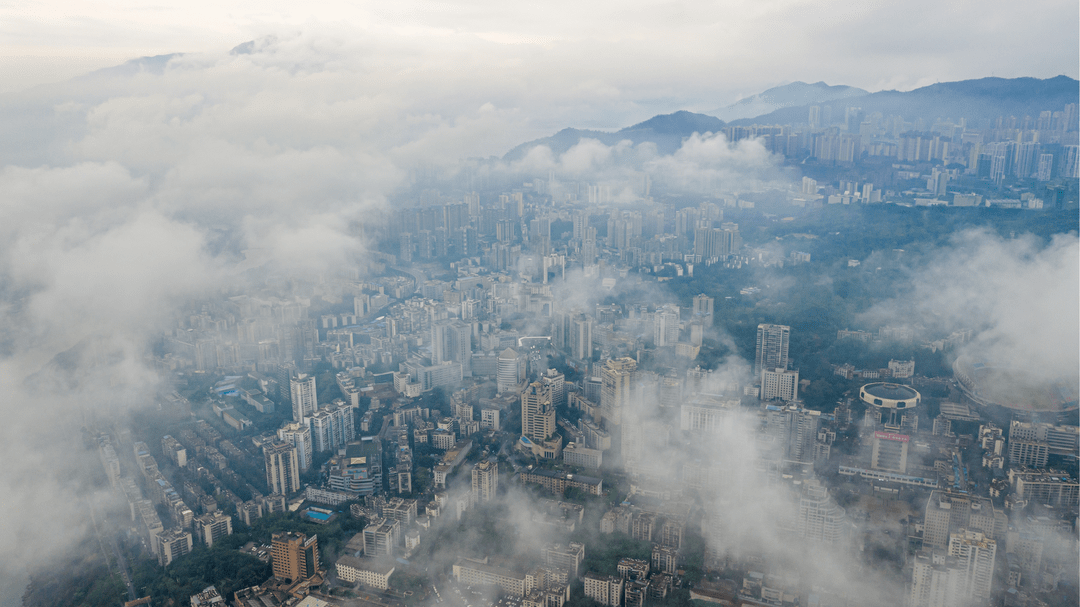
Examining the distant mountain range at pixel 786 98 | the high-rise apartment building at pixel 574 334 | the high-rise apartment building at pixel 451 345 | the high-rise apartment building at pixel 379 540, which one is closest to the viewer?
the high-rise apartment building at pixel 379 540

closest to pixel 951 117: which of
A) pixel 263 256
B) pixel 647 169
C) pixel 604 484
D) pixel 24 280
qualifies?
pixel 647 169

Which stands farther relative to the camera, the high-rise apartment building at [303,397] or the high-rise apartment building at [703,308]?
the high-rise apartment building at [703,308]

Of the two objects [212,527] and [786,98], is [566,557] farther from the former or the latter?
[786,98]

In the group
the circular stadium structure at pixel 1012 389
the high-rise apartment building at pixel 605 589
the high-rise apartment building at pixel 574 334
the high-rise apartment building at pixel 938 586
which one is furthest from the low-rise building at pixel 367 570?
the circular stadium structure at pixel 1012 389

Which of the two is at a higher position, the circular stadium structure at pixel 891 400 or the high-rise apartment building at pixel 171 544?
the circular stadium structure at pixel 891 400

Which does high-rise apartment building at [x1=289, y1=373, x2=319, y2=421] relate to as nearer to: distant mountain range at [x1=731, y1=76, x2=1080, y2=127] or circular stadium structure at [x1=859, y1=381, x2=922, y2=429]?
circular stadium structure at [x1=859, y1=381, x2=922, y2=429]

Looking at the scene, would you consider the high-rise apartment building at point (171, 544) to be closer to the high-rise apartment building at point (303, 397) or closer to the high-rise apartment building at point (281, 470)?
the high-rise apartment building at point (281, 470)

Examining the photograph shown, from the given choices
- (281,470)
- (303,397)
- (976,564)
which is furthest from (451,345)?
(976,564)
